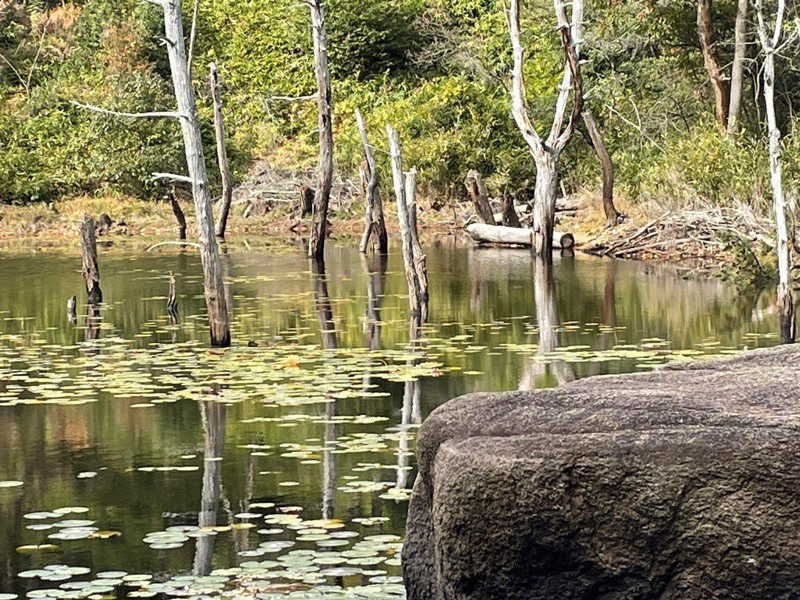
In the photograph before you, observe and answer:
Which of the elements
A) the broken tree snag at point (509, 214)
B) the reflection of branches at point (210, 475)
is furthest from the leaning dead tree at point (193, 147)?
the broken tree snag at point (509, 214)

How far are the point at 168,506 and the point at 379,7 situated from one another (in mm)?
37977

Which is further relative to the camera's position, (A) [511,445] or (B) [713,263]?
(B) [713,263]

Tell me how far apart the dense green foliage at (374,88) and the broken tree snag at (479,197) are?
2.51m

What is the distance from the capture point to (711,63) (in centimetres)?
2991

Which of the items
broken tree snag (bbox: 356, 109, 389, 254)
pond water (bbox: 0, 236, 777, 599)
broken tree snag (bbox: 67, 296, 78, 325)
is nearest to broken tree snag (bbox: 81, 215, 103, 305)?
pond water (bbox: 0, 236, 777, 599)

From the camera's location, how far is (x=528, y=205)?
121 feet

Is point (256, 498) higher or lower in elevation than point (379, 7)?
lower

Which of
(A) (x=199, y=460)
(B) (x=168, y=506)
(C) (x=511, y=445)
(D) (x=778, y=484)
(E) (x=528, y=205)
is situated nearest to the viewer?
(D) (x=778, y=484)

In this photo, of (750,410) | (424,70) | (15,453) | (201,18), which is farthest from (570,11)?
(750,410)

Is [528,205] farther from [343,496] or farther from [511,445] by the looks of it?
[511,445]

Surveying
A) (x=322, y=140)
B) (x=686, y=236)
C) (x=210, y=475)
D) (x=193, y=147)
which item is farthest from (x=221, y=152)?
(x=210, y=475)

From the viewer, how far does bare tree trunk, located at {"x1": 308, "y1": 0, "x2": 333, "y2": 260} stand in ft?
96.0

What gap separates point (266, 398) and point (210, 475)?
284cm

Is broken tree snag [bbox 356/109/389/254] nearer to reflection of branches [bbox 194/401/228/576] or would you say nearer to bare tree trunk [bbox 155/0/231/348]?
bare tree trunk [bbox 155/0/231/348]
